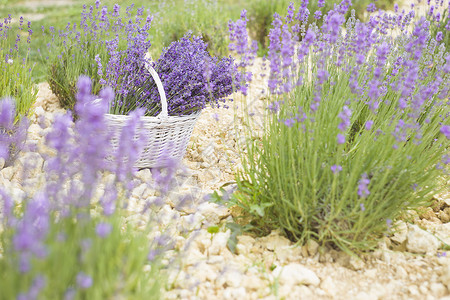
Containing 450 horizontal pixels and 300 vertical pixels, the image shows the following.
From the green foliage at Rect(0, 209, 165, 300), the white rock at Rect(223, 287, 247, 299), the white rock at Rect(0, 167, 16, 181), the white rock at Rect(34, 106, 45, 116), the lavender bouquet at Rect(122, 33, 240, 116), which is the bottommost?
the white rock at Rect(0, 167, 16, 181)

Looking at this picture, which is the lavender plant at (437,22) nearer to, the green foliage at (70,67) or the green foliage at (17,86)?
the green foliage at (70,67)

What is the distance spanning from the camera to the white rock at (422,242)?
6.46 feet

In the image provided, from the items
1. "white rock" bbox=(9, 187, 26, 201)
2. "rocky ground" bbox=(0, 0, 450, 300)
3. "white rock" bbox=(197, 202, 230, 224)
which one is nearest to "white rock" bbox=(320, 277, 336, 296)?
"rocky ground" bbox=(0, 0, 450, 300)

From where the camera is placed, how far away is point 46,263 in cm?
117

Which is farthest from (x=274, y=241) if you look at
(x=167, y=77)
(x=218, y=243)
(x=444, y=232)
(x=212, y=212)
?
(x=167, y=77)

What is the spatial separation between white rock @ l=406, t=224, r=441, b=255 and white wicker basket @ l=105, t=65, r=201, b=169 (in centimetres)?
137

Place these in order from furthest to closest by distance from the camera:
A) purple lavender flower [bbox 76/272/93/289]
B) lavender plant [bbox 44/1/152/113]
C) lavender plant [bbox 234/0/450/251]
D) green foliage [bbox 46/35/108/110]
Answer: green foliage [bbox 46/35/108/110], lavender plant [bbox 44/1/152/113], lavender plant [bbox 234/0/450/251], purple lavender flower [bbox 76/272/93/289]

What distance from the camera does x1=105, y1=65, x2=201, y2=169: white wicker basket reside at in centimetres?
245

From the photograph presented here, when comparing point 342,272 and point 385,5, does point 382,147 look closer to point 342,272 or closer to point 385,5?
point 342,272

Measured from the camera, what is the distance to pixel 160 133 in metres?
2.57

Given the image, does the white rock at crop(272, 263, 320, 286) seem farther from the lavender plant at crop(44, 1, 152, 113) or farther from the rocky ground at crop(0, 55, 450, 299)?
the lavender plant at crop(44, 1, 152, 113)

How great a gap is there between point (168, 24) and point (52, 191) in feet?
13.9

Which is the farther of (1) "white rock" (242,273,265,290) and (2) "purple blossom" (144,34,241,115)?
(2) "purple blossom" (144,34,241,115)

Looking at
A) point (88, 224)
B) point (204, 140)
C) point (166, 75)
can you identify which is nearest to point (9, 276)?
point (88, 224)
